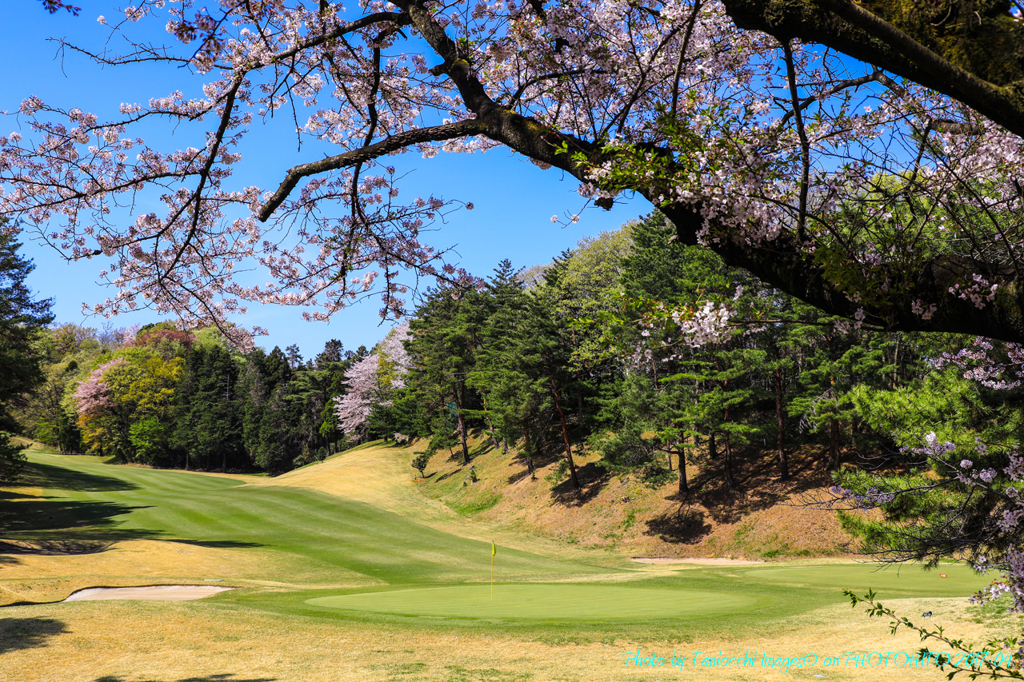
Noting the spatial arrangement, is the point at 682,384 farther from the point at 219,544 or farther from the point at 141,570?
the point at 141,570

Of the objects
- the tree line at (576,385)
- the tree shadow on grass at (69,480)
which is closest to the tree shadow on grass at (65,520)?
the tree line at (576,385)

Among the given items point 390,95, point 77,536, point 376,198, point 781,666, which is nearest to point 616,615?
point 781,666

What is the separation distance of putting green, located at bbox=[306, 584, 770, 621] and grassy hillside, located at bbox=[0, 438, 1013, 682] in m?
0.06

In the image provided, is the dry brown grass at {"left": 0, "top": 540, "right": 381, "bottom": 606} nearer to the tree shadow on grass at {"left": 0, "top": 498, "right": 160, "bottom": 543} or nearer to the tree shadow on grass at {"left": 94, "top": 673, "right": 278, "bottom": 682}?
the tree shadow on grass at {"left": 0, "top": 498, "right": 160, "bottom": 543}

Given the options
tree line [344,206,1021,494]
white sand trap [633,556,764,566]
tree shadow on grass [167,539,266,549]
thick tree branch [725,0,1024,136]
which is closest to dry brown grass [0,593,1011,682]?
tree line [344,206,1021,494]

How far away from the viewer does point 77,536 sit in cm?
2194

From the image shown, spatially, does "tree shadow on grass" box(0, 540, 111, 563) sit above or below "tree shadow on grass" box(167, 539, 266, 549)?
above

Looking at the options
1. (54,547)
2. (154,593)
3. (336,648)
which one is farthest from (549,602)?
(54,547)

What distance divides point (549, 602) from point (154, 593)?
349 inches

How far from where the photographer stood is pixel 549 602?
41.4 feet

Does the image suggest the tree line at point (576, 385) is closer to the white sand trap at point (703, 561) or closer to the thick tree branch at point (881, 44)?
the thick tree branch at point (881, 44)

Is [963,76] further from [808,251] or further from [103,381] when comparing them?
[103,381]

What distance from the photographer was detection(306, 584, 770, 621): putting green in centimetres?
1130

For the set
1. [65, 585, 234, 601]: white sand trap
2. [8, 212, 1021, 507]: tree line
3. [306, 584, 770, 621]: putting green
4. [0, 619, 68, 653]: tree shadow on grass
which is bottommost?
[65, 585, 234, 601]: white sand trap
